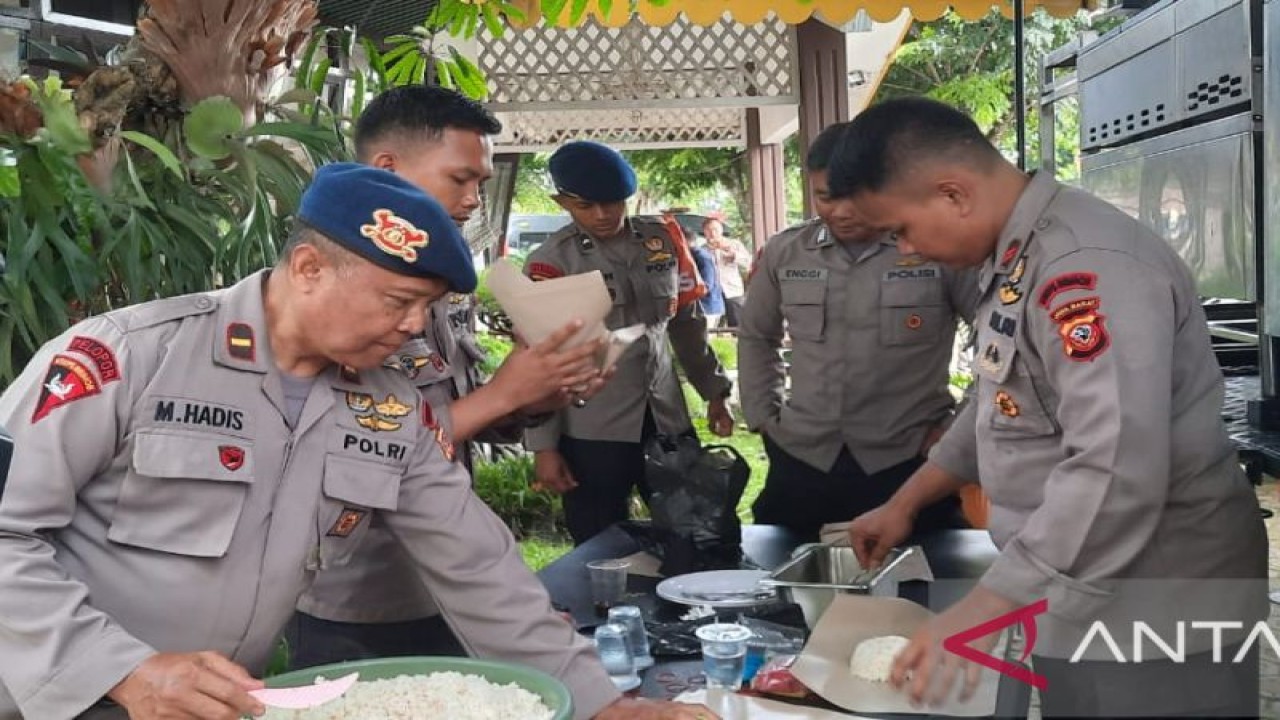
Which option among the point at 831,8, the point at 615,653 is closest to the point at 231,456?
the point at 615,653

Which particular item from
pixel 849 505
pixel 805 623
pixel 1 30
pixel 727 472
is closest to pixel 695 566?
pixel 727 472

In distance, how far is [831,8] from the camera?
5.02m

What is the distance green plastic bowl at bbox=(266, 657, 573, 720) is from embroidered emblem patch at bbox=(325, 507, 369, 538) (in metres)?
0.22

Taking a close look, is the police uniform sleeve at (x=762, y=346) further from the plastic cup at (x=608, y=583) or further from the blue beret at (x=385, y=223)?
the blue beret at (x=385, y=223)

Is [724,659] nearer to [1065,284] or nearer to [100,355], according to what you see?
[1065,284]

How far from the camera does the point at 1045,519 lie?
176cm

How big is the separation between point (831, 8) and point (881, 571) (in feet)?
10.9

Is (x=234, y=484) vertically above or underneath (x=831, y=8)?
underneath

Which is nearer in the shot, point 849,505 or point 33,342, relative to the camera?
point 33,342

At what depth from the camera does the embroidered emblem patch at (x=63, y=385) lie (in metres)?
1.54

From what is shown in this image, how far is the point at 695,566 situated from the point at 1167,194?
1320 millimetres

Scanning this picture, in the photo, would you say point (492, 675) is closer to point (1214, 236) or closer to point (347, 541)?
point (347, 541)

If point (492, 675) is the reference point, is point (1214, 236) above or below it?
above

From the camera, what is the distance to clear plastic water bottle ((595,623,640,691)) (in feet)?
6.51
